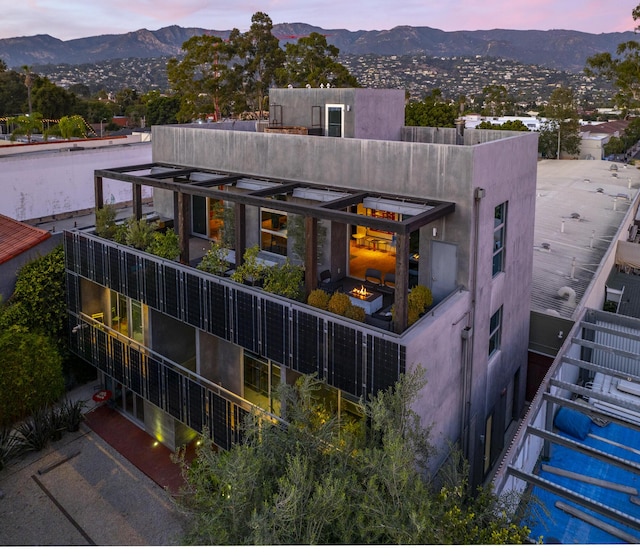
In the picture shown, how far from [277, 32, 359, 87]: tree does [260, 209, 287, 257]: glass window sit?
37739mm

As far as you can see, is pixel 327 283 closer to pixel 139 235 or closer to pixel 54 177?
pixel 139 235

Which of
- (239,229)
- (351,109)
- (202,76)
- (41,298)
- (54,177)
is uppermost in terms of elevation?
(202,76)

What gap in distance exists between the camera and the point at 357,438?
9.22 metres

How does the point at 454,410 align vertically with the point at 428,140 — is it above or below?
below

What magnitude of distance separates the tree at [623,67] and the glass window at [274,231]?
2378 cm

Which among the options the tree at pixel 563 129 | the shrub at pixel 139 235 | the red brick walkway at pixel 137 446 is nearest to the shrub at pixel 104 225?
the shrub at pixel 139 235

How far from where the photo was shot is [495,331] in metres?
15.3

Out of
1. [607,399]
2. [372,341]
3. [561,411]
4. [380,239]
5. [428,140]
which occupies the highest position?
[428,140]

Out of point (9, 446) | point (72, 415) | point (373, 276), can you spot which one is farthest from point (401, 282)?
point (9, 446)

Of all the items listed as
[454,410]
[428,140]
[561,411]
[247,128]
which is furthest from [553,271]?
[247,128]

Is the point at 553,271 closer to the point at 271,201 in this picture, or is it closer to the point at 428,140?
the point at 428,140

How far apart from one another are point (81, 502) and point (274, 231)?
919 cm

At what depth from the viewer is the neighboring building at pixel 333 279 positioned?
12242mm
